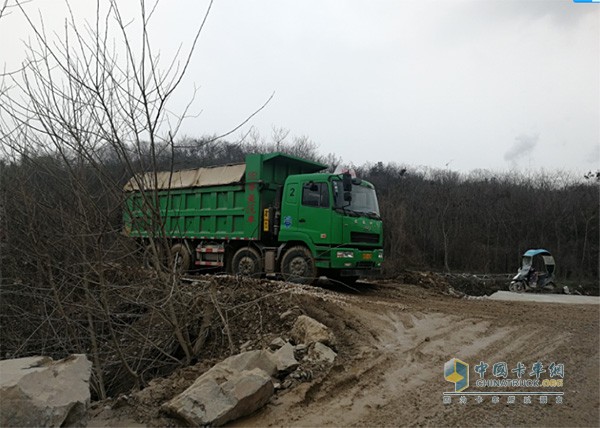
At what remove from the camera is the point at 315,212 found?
8.57 m

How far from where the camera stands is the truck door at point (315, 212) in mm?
8414

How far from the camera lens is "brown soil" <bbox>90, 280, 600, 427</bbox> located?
3.15m

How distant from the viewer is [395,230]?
65.8 feet

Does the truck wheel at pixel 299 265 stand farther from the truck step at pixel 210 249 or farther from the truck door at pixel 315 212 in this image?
the truck step at pixel 210 249

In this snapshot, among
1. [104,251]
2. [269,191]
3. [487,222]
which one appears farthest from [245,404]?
[487,222]

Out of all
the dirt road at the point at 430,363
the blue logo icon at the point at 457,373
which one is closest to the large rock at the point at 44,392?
the dirt road at the point at 430,363

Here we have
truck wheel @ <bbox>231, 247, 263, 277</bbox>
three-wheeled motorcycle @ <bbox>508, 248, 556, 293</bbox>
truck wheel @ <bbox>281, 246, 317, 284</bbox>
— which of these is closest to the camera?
truck wheel @ <bbox>281, 246, 317, 284</bbox>

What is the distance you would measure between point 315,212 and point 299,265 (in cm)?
118

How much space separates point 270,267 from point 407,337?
4.38 m

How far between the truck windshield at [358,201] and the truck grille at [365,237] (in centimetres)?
43

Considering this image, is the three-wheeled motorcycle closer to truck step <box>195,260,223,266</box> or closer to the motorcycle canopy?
the motorcycle canopy

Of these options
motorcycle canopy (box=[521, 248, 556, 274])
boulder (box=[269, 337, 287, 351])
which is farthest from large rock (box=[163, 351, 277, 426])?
motorcycle canopy (box=[521, 248, 556, 274])

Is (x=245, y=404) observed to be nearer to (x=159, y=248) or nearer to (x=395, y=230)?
(x=159, y=248)

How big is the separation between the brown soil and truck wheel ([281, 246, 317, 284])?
5.26 feet
